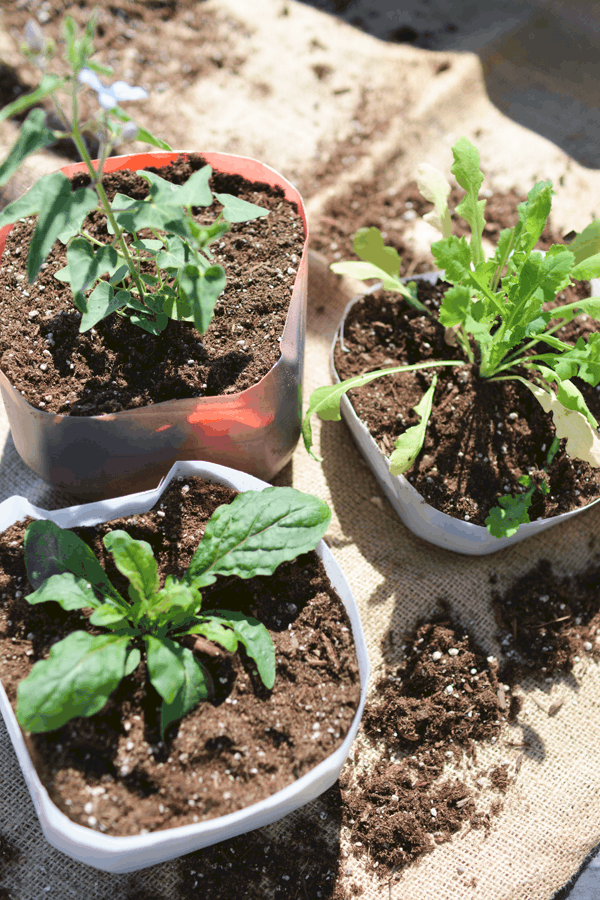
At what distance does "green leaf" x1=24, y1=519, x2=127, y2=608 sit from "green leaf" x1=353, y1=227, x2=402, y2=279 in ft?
2.94

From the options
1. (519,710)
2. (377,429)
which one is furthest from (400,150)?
(519,710)

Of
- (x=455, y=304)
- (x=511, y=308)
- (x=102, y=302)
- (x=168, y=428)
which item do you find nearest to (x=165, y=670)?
(x=168, y=428)

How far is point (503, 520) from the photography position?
1.28m

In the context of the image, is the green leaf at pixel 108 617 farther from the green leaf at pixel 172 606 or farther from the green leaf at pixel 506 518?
the green leaf at pixel 506 518

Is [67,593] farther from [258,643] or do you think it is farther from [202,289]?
[202,289]

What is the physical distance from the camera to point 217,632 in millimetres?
984

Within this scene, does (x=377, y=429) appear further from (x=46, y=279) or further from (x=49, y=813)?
(x=49, y=813)

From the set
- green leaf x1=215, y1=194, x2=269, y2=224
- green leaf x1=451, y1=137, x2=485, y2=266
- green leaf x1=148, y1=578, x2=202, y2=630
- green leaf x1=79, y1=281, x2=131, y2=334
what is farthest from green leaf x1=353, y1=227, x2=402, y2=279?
green leaf x1=148, y1=578, x2=202, y2=630

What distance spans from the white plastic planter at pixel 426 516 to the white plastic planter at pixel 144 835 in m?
0.31

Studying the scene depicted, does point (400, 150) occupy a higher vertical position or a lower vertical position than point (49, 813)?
higher

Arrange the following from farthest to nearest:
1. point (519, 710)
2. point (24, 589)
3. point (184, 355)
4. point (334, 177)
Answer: point (334, 177)
point (519, 710)
point (184, 355)
point (24, 589)

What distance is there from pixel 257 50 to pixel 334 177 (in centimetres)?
59

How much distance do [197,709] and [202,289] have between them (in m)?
0.65

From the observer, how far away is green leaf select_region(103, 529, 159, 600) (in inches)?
38.6
